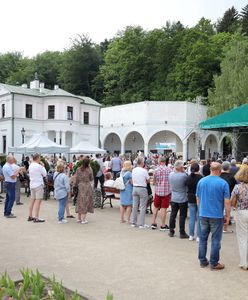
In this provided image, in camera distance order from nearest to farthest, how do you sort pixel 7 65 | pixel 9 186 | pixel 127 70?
pixel 9 186
pixel 127 70
pixel 7 65

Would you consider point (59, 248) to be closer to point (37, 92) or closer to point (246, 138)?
point (246, 138)

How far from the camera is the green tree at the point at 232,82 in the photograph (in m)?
38.4

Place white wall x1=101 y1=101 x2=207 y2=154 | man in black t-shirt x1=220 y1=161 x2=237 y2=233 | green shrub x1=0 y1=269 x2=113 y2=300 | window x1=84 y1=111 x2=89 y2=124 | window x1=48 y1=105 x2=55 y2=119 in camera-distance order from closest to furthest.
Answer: green shrub x1=0 y1=269 x2=113 y2=300
man in black t-shirt x1=220 y1=161 x2=237 y2=233
white wall x1=101 y1=101 x2=207 y2=154
window x1=48 y1=105 x2=55 y2=119
window x1=84 y1=111 x2=89 y2=124

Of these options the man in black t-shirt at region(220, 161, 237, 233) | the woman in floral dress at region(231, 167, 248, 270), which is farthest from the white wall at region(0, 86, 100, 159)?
the woman in floral dress at region(231, 167, 248, 270)

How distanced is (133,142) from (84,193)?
1399 inches

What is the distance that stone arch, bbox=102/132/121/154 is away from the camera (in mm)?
47625

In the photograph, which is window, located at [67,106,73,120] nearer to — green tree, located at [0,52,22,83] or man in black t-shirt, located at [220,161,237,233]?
green tree, located at [0,52,22,83]

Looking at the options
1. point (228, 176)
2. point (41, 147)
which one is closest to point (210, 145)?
point (41, 147)

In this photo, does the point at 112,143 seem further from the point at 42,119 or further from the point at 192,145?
the point at 192,145

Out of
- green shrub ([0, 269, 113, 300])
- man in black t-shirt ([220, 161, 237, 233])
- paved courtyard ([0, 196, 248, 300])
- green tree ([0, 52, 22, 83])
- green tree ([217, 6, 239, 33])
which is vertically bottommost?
paved courtyard ([0, 196, 248, 300])

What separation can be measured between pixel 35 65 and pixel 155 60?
81.0 ft

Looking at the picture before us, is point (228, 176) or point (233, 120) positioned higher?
point (233, 120)

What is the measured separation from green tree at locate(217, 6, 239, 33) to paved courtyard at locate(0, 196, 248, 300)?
60.3 m

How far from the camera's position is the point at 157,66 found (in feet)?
183
